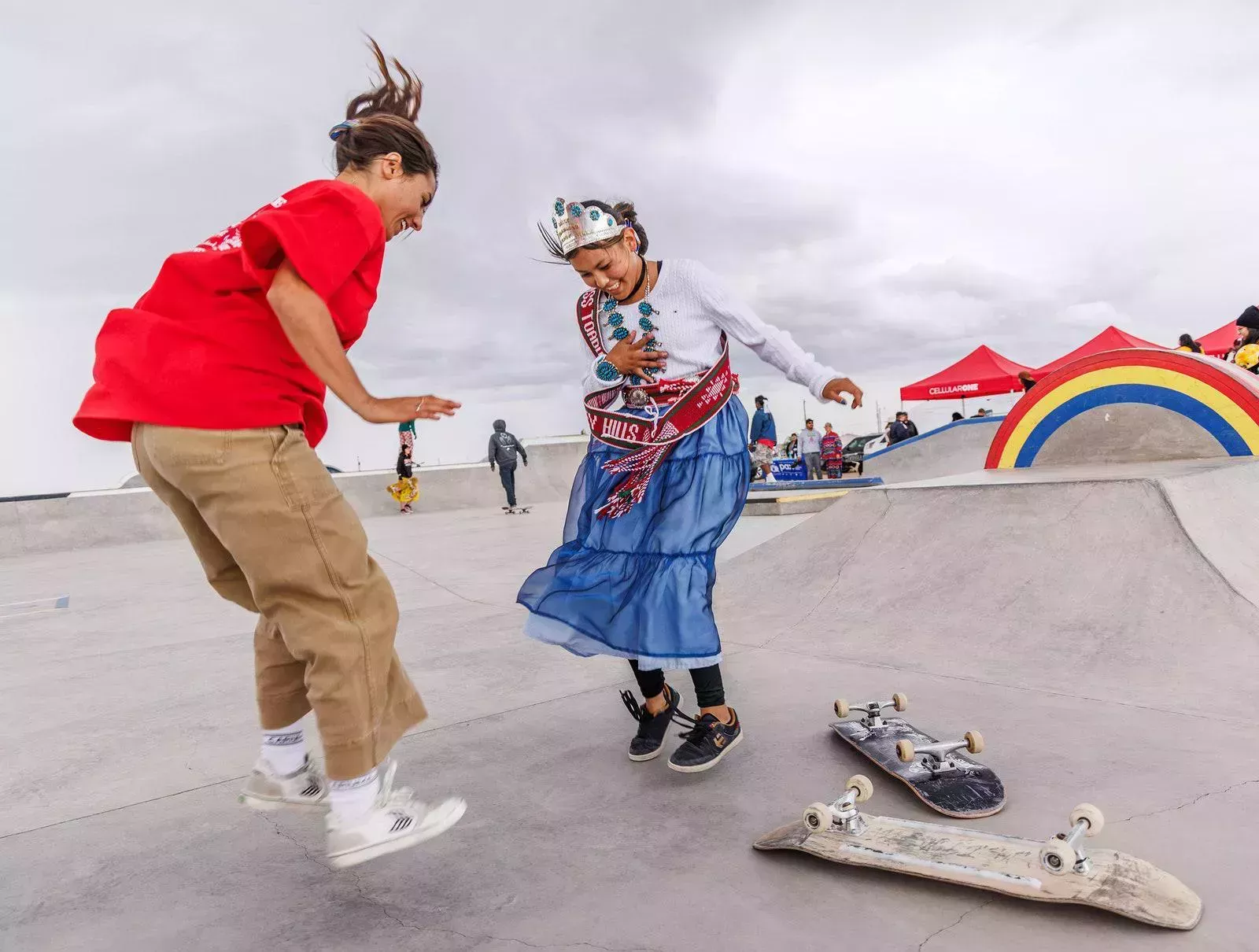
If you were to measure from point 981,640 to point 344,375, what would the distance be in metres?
3.16

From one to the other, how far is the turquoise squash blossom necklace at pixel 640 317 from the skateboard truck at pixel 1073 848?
1.79 metres

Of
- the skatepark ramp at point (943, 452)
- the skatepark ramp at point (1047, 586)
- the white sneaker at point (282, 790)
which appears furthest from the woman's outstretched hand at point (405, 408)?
the skatepark ramp at point (943, 452)

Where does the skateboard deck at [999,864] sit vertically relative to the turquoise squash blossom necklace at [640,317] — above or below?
below

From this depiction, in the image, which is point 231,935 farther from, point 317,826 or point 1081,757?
point 1081,757

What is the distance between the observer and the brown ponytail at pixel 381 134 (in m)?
1.96

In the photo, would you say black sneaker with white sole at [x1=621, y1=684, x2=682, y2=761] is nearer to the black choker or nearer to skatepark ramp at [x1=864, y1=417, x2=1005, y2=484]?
the black choker

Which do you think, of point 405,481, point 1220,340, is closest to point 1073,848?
point 405,481

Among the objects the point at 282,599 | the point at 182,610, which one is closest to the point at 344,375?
the point at 282,599

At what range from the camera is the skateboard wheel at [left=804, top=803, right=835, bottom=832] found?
1.83 meters

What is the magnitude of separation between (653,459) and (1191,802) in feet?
5.89

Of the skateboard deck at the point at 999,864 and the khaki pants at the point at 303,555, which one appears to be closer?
the skateboard deck at the point at 999,864

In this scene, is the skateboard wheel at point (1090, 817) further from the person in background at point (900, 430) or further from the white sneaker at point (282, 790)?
the person in background at point (900, 430)

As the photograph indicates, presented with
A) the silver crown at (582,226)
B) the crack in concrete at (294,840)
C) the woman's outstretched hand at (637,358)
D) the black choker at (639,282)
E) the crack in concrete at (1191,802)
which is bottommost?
the crack in concrete at (1191,802)

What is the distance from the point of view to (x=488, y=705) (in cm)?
327
